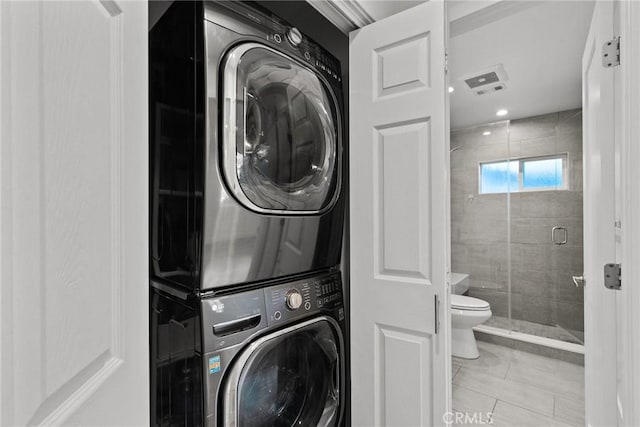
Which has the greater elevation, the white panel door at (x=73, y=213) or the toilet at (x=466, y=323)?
the white panel door at (x=73, y=213)

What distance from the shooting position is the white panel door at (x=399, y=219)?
116 centimetres

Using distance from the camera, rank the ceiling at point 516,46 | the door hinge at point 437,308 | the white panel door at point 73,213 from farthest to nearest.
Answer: the ceiling at point 516,46 < the door hinge at point 437,308 < the white panel door at point 73,213

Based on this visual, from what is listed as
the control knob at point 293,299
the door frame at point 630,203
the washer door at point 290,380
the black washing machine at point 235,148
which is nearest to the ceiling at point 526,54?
the door frame at point 630,203

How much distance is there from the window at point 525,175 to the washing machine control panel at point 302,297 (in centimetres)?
304

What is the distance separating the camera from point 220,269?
2.96ft

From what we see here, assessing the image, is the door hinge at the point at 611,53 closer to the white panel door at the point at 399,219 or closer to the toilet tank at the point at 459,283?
the white panel door at the point at 399,219

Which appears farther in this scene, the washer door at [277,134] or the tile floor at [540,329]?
the tile floor at [540,329]

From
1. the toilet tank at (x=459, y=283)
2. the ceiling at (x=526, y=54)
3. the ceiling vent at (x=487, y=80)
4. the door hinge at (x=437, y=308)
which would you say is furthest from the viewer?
the toilet tank at (x=459, y=283)

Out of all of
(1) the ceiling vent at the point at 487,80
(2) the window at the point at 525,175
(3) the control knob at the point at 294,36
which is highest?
(1) the ceiling vent at the point at 487,80

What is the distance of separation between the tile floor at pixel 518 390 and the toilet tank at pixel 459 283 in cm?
71

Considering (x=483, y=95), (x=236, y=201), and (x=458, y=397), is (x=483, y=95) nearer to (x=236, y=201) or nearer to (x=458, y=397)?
(x=458, y=397)

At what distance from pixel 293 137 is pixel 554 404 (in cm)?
252

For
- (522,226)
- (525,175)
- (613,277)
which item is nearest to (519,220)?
(522,226)

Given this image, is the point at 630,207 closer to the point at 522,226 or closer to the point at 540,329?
the point at 522,226
